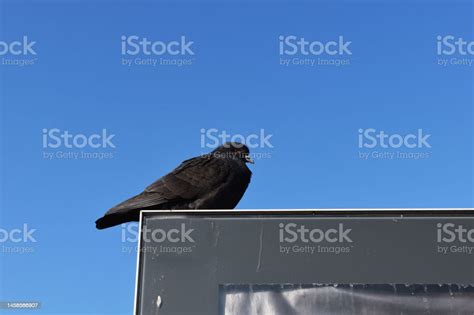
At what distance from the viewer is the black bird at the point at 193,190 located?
772 cm

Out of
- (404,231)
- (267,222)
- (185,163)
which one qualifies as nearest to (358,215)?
A: (404,231)

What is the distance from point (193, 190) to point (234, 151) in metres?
1.45

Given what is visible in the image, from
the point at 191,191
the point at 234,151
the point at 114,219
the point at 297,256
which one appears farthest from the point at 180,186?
the point at 297,256

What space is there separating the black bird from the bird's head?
0.25 meters

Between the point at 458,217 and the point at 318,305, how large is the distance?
1.35m

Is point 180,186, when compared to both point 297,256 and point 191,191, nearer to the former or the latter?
point 191,191

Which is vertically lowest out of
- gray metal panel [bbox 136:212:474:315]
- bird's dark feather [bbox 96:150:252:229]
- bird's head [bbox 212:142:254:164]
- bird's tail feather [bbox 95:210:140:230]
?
gray metal panel [bbox 136:212:474:315]

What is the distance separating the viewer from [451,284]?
4.85m

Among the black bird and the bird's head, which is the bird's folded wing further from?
the bird's head

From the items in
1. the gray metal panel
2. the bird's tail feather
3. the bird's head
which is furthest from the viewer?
the bird's head

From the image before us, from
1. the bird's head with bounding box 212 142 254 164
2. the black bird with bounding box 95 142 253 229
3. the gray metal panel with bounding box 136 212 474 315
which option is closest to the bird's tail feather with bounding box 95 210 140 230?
the black bird with bounding box 95 142 253 229

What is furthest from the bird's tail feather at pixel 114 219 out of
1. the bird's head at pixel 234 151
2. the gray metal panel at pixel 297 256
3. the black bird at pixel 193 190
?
the gray metal panel at pixel 297 256

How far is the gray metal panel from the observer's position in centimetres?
486

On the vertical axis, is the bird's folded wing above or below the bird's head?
below
